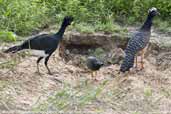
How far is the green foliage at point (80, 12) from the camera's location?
394 inches

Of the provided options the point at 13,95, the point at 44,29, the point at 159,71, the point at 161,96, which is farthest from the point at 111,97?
the point at 44,29

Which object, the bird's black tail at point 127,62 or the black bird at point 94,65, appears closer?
the black bird at point 94,65

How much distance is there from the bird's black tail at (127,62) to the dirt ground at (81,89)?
0.13m

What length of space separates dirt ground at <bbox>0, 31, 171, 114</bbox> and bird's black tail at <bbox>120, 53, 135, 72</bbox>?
134 mm

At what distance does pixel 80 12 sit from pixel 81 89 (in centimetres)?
379

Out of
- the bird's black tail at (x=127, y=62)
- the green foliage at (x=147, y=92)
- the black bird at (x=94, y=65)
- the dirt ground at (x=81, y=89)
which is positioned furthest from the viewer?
the bird's black tail at (x=127, y=62)

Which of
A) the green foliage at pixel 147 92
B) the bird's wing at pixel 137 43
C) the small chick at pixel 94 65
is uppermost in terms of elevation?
the bird's wing at pixel 137 43

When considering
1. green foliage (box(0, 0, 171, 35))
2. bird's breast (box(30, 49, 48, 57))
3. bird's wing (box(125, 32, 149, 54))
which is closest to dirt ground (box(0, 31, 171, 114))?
bird's breast (box(30, 49, 48, 57))

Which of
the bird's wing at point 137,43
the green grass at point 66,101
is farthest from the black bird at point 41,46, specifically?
the green grass at point 66,101

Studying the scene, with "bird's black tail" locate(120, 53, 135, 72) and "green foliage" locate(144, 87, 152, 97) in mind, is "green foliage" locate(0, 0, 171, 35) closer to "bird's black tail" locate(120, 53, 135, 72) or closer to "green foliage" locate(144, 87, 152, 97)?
"bird's black tail" locate(120, 53, 135, 72)

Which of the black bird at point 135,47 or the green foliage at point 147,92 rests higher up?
the black bird at point 135,47

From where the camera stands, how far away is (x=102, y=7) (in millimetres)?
11172

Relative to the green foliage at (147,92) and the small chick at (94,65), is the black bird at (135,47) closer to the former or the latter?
the small chick at (94,65)

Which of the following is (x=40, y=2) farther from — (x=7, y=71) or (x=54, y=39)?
(x=7, y=71)
